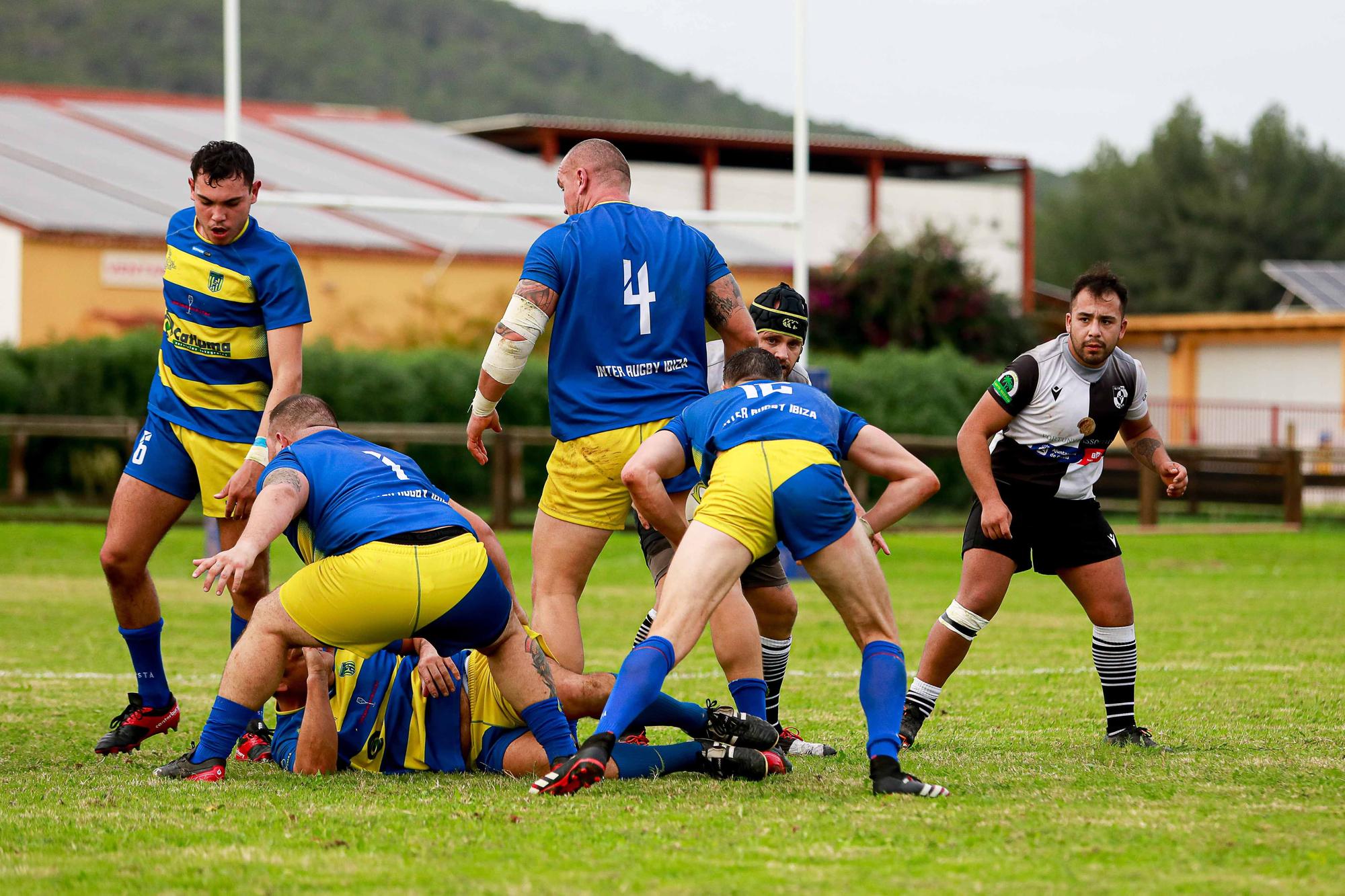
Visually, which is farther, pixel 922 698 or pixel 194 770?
pixel 922 698

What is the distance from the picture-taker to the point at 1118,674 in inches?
255

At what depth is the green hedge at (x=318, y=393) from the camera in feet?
70.9

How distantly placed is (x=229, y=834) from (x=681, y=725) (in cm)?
178

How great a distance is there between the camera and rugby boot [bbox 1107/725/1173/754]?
615 centimetres

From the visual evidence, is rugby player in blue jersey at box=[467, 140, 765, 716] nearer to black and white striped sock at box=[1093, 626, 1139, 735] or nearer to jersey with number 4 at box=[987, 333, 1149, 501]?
jersey with number 4 at box=[987, 333, 1149, 501]

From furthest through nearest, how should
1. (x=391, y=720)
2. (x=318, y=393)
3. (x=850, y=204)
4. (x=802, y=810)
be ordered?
(x=850, y=204), (x=318, y=393), (x=391, y=720), (x=802, y=810)

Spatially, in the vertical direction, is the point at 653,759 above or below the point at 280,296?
below

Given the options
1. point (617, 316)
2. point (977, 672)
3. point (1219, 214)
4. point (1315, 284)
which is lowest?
point (977, 672)

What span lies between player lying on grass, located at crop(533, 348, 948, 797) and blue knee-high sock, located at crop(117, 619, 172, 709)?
7.22ft

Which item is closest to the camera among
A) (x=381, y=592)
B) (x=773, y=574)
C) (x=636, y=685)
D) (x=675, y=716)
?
(x=636, y=685)

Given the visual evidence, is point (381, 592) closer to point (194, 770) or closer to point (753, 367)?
point (194, 770)

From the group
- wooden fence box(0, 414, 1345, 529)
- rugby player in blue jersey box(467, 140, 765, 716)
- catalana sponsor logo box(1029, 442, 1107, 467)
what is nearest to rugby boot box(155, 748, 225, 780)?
rugby player in blue jersey box(467, 140, 765, 716)

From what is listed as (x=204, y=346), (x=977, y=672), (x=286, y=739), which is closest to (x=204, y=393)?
(x=204, y=346)

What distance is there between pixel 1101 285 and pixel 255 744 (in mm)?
3838
